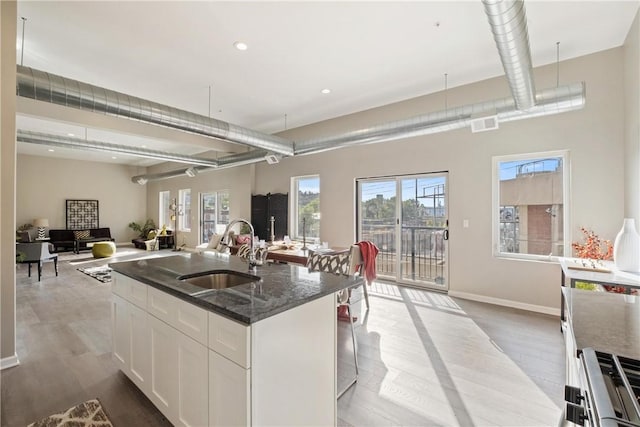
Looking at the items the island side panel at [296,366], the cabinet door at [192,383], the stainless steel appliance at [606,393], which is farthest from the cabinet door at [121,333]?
the stainless steel appliance at [606,393]

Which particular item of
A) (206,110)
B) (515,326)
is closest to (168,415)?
(515,326)

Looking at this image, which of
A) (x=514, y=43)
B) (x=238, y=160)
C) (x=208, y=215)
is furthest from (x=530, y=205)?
(x=208, y=215)

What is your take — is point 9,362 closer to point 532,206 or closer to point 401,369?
point 401,369

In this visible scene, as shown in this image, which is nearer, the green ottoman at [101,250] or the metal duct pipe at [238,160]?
the metal duct pipe at [238,160]

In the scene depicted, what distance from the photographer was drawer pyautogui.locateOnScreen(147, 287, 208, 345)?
146 cm

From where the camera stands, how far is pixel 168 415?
1718mm

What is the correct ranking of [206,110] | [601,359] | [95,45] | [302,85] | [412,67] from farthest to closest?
[206,110]
[302,85]
[412,67]
[95,45]
[601,359]

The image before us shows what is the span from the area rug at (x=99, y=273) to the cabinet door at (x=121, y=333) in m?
4.02

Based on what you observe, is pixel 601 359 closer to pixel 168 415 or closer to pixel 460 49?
pixel 168 415

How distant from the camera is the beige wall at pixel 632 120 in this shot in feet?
9.30

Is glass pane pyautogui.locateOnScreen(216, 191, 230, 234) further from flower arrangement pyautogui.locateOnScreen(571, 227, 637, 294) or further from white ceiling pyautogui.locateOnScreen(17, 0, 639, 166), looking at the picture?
flower arrangement pyautogui.locateOnScreen(571, 227, 637, 294)

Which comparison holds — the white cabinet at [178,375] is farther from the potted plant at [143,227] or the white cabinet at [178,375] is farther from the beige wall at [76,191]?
the beige wall at [76,191]

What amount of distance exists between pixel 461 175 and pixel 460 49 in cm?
186

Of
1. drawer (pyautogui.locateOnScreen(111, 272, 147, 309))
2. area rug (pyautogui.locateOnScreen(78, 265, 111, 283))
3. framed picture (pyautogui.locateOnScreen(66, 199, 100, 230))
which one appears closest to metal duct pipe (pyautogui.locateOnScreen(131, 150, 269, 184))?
area rug (pyautogui.locateOnScreen(78, 265, 111, 283))
